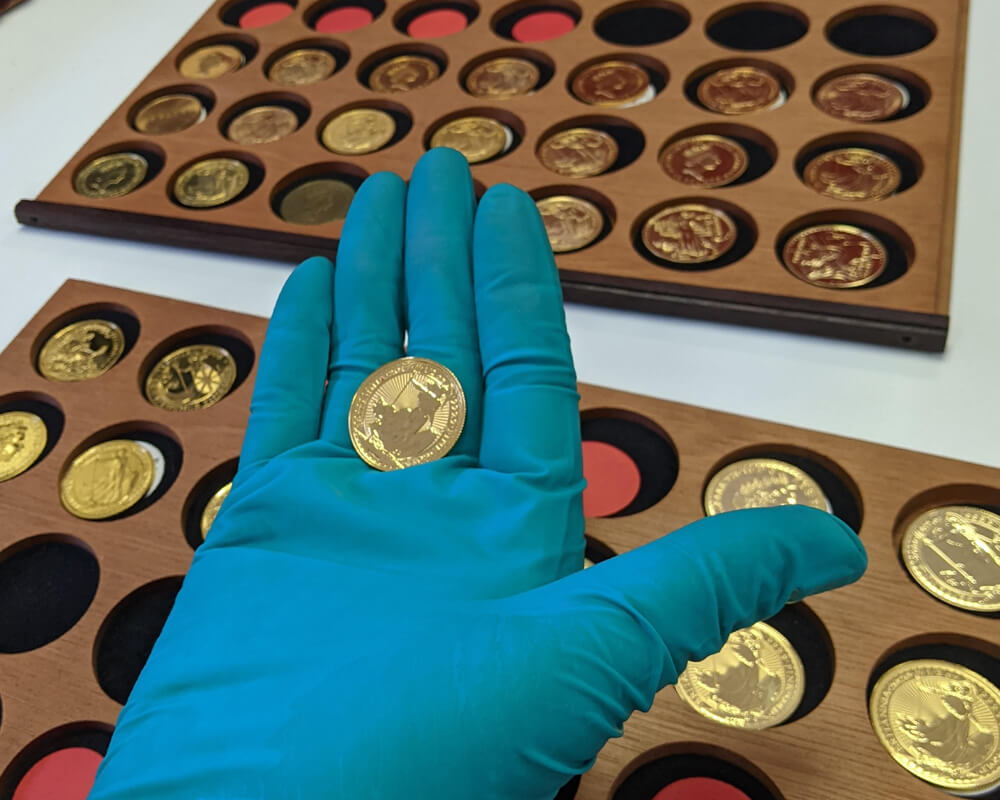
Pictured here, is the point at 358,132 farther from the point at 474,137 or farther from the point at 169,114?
the point at 169,114

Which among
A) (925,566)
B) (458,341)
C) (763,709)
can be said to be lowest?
(763,709)

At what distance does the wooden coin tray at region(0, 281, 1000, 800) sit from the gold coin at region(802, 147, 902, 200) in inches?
25.9

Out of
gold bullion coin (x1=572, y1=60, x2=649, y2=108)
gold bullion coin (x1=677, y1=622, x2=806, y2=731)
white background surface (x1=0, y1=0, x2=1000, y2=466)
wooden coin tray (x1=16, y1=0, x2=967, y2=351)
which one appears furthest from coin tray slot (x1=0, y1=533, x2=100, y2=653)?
gold bullion coin (x1=572, y1=60, x2=649, y2=108)

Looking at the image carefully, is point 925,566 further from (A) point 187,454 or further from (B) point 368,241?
(A) point 187,454

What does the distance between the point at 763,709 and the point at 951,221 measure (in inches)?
44.2

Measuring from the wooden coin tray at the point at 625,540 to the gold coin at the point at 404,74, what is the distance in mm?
877

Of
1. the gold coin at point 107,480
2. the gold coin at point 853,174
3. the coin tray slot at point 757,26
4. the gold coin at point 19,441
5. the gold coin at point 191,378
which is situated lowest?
the gold coin at point 107,480

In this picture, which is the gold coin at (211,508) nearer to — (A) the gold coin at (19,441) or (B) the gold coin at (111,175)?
(A) the gold coin at (19,441)

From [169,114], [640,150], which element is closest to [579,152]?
[640,150]

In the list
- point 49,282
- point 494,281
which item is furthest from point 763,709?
point 49,282

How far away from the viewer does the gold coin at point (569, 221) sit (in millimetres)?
1908

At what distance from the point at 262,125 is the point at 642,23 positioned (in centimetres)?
109

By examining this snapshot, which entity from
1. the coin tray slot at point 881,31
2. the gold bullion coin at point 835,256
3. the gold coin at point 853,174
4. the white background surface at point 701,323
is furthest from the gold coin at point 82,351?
the coin tray slot at point 881,31

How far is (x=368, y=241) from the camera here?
1.48 m
